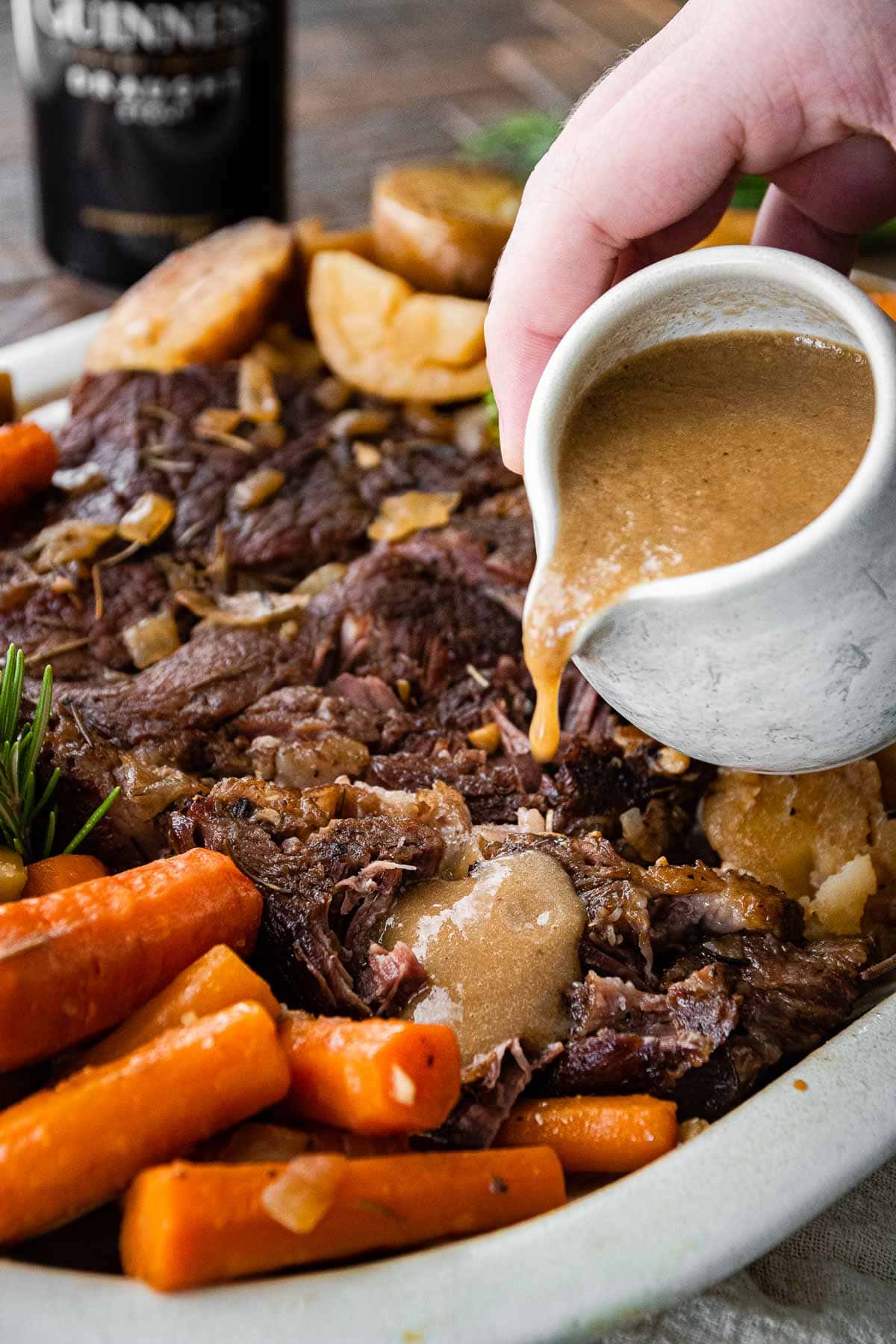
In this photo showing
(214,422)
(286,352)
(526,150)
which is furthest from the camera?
(526,150)

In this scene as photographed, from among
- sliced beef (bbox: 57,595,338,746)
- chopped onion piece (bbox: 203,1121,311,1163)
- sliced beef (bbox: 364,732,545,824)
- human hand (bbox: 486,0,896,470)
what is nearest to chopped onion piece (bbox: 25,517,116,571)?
sliced beef (bbox: 57,595,338,746)

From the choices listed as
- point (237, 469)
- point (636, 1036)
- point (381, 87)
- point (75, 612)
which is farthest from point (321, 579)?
point (381, 87)

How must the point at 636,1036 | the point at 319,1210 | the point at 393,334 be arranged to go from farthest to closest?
the point at 393,334 < the point at 636,1036 < the point at 319,1210

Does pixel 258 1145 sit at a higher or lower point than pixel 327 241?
lower

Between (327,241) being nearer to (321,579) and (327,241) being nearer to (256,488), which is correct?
(256,488)

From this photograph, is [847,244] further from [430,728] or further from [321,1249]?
[321,1249]

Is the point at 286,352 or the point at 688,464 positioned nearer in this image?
the point at 688,464
